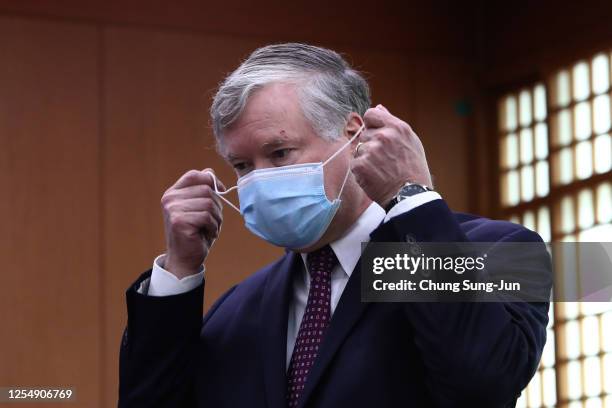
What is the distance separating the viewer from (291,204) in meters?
2.21

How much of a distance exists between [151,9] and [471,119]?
4.91 feet

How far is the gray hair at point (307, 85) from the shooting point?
2285 mm

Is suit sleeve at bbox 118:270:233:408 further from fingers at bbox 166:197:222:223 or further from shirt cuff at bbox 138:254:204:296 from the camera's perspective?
fingers at bbox 166:197:222:223

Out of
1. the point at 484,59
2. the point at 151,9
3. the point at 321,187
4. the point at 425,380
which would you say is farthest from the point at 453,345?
the point at 484,59

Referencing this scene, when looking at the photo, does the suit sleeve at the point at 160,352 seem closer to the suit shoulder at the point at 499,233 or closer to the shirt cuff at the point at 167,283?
the shirt cuff at the point at 167,283

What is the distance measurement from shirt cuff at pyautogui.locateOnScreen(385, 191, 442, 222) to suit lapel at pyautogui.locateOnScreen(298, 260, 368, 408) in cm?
20

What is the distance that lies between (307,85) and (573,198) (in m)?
2.75

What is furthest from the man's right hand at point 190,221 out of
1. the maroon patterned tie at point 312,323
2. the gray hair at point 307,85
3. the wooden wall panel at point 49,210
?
the wooden wall panel at point 49,210

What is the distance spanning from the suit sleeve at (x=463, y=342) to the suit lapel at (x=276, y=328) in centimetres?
28

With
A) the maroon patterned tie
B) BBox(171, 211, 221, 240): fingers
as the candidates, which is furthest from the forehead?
the maroon patterned tie

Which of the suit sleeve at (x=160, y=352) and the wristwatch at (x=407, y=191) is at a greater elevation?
the wristwatch at (x=407, y=191)

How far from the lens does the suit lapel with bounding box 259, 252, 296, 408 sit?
6.93 feet

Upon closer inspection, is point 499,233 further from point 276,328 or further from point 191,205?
point 191,205

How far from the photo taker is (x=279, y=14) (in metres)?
5.22
